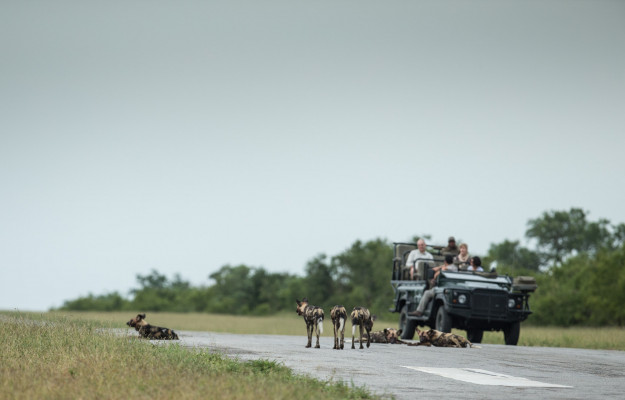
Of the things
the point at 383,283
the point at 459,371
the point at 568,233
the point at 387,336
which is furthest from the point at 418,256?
the point at 568,233

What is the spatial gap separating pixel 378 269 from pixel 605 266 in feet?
68.8

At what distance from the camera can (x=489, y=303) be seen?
71.6ft

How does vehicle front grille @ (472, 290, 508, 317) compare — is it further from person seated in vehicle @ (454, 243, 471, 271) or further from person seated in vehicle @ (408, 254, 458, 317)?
person seated in vehicle @ (454, 243, 471, 271)

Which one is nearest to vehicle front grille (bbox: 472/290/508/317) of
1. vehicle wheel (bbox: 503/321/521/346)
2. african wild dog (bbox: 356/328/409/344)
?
vehicle wheel (bbox: 503/321/521/346)

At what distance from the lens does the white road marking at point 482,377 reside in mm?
11320

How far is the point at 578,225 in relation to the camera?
10038cm

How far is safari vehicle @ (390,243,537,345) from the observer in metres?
21.4

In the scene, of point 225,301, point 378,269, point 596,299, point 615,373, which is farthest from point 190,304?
point 615,373

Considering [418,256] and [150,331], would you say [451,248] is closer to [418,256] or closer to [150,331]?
[418,256]

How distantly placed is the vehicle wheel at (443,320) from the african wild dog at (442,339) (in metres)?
1.45

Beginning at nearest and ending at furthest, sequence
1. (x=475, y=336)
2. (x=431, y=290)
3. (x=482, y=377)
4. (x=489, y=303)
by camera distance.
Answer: (x=482, y=377) < (x=489, y=303) < (x=431, y=290) < (x=475, y=336)

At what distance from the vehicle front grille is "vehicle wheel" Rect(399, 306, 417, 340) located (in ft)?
8.99

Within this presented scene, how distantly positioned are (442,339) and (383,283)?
5116 cm

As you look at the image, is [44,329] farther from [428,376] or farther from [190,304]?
[190,304]
